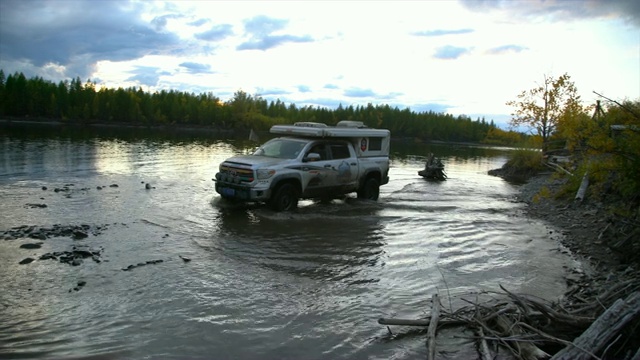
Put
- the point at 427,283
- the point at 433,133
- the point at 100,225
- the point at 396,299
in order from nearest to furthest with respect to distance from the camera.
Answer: the point at 396,299 → the point at 427,283 → the point at 100,225 → the point at 433,133

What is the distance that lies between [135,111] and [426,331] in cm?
10209

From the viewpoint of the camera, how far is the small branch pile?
474 cm

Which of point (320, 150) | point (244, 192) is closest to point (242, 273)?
point (244, 192)

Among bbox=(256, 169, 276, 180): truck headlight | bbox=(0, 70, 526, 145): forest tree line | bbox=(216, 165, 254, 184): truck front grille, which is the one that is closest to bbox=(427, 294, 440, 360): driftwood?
bbox=(256, 169, 276, 180): truck headlight

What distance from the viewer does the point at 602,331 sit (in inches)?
188

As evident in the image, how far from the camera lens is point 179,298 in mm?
6473

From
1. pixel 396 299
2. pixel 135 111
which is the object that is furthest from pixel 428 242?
pixel 135 111

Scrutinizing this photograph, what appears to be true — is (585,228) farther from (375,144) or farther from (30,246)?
(30,246)

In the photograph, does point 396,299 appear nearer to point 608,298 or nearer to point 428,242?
point 608,298

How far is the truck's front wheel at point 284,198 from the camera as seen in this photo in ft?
40.1

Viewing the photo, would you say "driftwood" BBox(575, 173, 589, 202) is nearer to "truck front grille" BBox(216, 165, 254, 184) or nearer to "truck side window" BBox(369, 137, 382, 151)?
"truck side window" BBox(369, 137, 382, 151)

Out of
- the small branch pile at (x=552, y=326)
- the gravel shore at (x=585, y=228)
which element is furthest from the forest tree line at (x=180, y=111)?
the small branch pile at (x=552, y=326)

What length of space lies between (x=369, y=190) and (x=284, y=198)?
3.95m

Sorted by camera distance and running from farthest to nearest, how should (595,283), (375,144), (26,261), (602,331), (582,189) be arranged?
1. (375,144)
2. (582,189)
3. (595,283)
4. (26,261)
5. (602,331)
